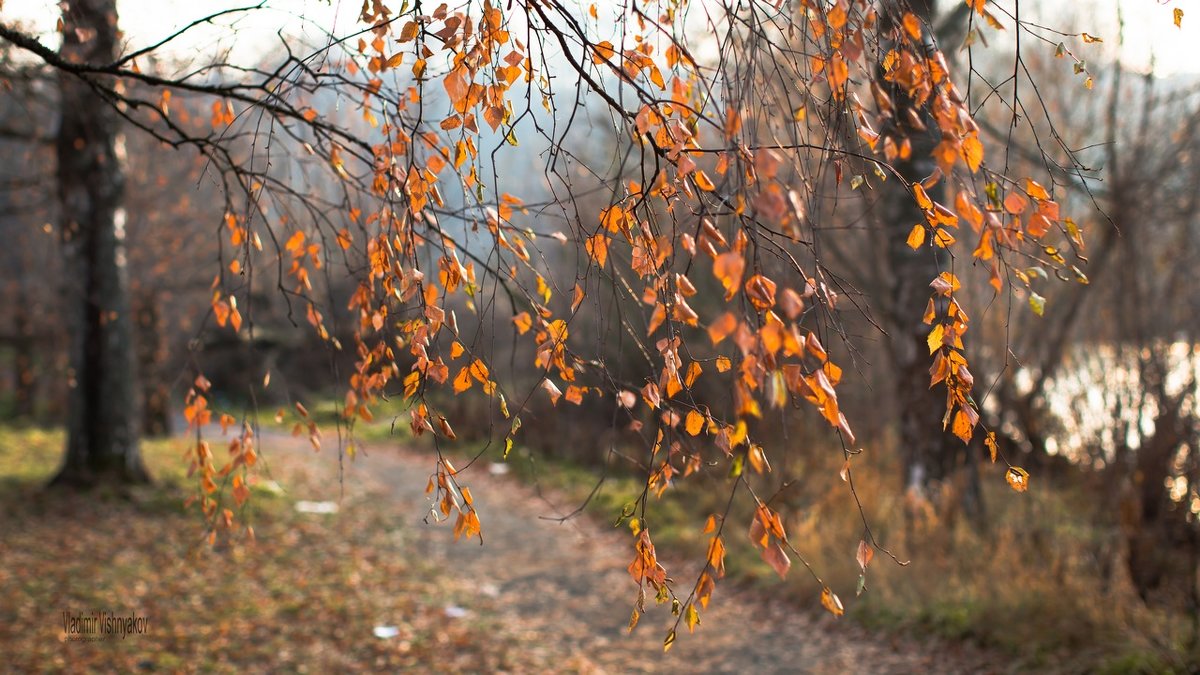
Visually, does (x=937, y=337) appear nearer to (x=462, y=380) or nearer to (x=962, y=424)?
(x=962, y=424)

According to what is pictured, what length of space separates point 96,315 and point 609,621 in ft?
18.1

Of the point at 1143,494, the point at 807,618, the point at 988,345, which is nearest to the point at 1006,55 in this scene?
the point at 988,345

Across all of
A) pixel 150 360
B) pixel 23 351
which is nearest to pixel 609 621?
pixel 150 360

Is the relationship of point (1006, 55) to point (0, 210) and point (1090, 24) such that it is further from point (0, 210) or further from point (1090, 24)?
point (0, 210)

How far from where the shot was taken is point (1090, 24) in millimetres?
10852

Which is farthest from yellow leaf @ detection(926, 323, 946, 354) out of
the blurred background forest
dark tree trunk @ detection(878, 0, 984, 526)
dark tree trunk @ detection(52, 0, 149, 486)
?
dark tree trunk @ detection(52, 0, 149, 486)

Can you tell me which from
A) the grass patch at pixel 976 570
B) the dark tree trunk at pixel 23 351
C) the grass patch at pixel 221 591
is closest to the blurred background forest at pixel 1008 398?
the grass patch at pixel 976 570

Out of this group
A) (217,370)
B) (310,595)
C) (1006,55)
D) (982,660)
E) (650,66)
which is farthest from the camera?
(217,370)

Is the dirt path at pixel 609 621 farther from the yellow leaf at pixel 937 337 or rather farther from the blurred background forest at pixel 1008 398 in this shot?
the yellow leaf at pixel 937 337

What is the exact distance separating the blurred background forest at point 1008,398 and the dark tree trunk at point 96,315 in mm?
376

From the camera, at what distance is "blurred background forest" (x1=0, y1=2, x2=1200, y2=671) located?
4836 millimetres

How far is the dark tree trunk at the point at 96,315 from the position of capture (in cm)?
819

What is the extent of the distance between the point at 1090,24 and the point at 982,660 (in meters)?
8.68

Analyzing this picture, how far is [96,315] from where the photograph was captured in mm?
8320
